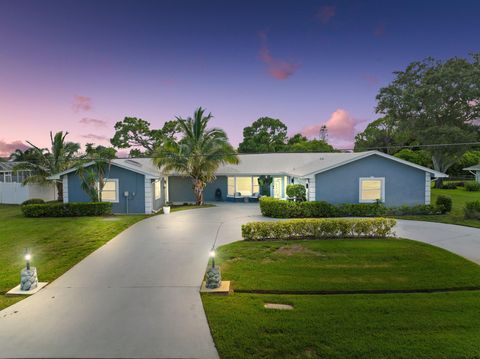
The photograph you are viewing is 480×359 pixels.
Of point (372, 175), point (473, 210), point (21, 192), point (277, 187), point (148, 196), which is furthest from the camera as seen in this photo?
point (21, 192)

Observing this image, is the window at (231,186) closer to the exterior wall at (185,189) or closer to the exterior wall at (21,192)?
the exterior wall at (185,189)

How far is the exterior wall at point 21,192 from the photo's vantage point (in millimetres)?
24844

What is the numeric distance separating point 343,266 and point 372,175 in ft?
37.5

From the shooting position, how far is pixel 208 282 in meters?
6.47

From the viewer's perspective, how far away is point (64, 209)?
17219mm

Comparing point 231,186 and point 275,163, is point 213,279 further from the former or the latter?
point 275,163

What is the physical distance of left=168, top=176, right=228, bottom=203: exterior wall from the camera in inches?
1000

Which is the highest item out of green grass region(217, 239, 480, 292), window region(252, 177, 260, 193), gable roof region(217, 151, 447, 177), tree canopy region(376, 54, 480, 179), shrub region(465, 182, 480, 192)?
tree canopy region(376, 54, 480, 179)

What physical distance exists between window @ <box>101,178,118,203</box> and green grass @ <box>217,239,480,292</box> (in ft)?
38.1

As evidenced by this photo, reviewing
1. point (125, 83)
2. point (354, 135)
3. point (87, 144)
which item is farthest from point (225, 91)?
point (354, 135)

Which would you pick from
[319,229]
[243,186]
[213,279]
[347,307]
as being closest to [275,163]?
[243,186]

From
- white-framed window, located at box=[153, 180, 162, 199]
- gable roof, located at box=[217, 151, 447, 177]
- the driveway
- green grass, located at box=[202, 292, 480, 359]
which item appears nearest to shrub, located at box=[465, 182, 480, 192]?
gable roof, located at box=[217, 151, 447, 177]

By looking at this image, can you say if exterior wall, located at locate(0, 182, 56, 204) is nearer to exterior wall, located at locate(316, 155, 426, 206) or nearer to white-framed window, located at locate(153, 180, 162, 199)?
white-framed window, located at locate(153, 180, 162, 199)

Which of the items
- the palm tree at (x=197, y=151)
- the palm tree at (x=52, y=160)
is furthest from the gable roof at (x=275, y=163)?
the palm tree at (x=52, y=160)
